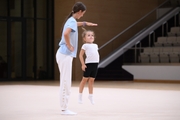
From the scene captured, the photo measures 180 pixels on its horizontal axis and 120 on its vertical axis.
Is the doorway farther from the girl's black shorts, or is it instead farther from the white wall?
the girl's black shorts

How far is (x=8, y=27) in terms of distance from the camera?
78.4ft

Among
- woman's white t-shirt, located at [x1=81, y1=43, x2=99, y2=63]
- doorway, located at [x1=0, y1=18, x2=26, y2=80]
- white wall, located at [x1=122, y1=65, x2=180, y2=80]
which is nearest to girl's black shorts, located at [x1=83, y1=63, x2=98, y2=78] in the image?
woman's white t-shirt, located at [x1=81, y1=43, x2=99, y2=63]

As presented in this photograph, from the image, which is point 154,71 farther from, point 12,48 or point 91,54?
point 91,54

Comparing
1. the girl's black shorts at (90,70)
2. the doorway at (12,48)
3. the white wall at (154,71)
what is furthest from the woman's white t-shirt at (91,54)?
the doorway at (12,48)

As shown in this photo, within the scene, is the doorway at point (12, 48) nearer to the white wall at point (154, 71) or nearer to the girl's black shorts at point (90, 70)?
the white wall at point (154, 71)

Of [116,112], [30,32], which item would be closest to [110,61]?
[30,32]

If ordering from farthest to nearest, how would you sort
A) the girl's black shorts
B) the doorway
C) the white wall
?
the doorway
the white wall
the girl's black shorts

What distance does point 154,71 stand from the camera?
70.3 ft

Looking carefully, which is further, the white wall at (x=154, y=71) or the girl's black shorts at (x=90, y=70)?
the white wall at (x=154, y=71)

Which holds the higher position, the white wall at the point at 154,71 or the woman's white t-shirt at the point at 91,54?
the woman's white t-shirt at the point at 91,54

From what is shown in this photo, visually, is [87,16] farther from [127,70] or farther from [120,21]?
[127,70]

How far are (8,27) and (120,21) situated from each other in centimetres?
659

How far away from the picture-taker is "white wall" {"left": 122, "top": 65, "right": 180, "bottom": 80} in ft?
68.0

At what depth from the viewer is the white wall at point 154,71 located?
2072 centimetres
